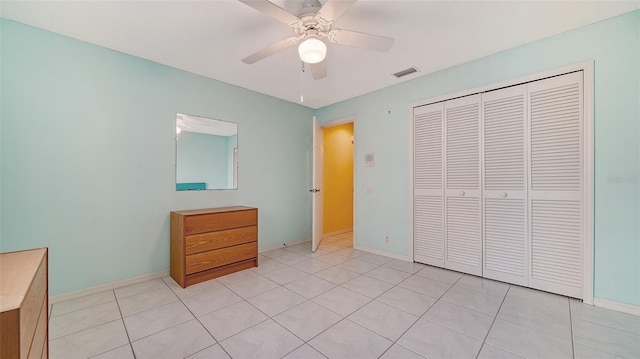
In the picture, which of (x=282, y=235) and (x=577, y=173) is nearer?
(x=577, y=173)

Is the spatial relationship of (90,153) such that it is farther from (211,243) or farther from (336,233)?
(336,233)

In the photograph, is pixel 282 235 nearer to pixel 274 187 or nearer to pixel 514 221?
pixel 274 187

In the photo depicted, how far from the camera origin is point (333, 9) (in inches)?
66.0

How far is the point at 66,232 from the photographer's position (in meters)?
2.38

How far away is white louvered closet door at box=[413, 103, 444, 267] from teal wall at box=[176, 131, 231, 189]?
272cm

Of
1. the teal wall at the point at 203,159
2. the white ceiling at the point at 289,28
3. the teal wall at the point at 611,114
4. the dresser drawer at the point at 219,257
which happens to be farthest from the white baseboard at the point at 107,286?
the teal wall at the point at 611,114

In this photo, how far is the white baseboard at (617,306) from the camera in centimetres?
204

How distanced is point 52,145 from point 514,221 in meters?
4.73

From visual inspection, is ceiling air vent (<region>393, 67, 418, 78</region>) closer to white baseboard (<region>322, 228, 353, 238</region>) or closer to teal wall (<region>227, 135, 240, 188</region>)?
teal wall (<region>227, 135, 240, 188</region>)

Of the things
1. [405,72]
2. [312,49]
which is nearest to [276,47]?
[312,49]

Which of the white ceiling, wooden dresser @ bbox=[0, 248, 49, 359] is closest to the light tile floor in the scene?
wooden dresser @ bbox=[0, 248, 49, 359]

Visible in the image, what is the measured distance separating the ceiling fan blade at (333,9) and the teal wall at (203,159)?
2332mm

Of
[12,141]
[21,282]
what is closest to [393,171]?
[21,282]

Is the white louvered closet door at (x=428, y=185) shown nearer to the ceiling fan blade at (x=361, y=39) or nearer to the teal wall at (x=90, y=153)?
the ceiling fan blade at (x=361, y=39)
